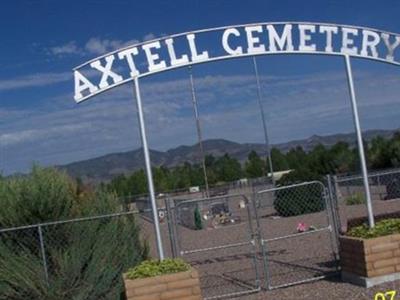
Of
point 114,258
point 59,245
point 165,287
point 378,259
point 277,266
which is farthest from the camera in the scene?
point 277,266

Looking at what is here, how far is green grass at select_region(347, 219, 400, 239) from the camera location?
980cm

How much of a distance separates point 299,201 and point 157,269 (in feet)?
65.0

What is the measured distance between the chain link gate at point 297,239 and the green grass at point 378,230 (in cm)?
112

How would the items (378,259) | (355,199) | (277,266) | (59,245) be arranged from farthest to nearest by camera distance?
(355,199), (277,266), (59,245), (378,259)

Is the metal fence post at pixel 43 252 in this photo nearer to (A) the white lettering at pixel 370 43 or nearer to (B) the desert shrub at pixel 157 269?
(B) the desert shrub at pixel 157 269

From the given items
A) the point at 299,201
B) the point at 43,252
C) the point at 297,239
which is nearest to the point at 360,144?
the point at 43,252

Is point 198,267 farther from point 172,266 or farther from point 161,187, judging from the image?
point 161,187

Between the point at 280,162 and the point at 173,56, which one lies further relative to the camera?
the point at 280,162

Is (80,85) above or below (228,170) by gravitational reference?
above

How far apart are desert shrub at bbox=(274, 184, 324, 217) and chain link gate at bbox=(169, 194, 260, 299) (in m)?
1.89

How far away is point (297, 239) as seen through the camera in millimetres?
18438

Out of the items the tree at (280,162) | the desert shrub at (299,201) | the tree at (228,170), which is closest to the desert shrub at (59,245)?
the desert shrub at (299,201)
